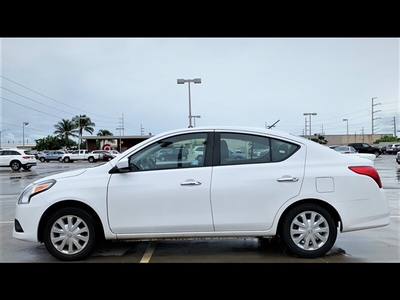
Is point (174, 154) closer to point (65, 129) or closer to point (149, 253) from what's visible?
point (149, 253)

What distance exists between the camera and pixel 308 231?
13.4 ft

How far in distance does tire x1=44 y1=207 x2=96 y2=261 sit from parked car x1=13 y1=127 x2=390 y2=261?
0.01m

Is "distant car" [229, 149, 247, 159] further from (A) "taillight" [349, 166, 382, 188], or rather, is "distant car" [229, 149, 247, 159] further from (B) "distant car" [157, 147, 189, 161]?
(A) "taillight" [349, 166, 382, 188]

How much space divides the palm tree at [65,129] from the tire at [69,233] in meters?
73.7

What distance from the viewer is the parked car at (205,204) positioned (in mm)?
4055

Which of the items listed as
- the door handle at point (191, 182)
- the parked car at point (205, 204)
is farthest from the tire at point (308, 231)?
the door handle at point (191, 182)

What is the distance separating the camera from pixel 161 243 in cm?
506

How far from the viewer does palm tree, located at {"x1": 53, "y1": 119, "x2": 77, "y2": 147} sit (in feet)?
237

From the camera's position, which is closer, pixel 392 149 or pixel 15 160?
pixel 15 160

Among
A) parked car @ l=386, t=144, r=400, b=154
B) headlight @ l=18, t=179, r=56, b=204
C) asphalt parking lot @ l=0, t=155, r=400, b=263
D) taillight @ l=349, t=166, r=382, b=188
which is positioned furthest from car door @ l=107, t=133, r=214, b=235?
parked car @ l=386, t=144, r=400, b=154

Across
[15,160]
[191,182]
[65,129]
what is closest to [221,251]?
[191,182]

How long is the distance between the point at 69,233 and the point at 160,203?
128 cm
